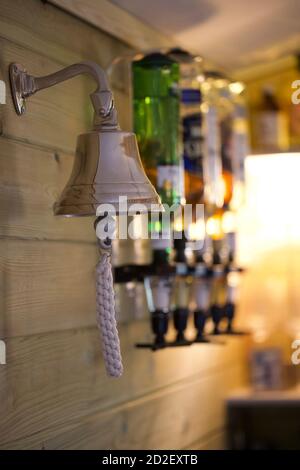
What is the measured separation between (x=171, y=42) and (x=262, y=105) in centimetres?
58

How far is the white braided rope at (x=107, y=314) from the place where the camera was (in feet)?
Result: 4.17

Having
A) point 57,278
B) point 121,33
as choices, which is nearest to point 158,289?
point 57,278

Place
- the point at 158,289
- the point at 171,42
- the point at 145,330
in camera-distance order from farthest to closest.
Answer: the point at 171,42
the point at 145,330
the point at 158,289

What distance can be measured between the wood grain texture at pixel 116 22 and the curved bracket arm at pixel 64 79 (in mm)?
197

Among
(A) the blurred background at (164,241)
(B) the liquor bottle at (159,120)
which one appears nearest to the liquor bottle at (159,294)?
(A) the blurred background at (164,241)

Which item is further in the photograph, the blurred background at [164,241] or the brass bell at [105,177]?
the blurred background at [164,241]

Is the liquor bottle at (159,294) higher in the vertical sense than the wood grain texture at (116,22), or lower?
lower

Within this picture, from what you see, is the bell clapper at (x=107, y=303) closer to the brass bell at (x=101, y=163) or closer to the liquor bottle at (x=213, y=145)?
the brass bell at (x=101, y=163)

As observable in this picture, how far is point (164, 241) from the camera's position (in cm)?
168

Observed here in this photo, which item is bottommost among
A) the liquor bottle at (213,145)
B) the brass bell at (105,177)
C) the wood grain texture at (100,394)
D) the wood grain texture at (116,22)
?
the wood grain texture at (100,394)

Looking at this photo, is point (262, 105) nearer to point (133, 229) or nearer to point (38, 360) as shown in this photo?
point (133, 229)

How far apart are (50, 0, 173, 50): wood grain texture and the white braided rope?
1.66 feet

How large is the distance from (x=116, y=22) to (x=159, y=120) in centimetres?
22

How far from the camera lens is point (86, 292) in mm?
1560
